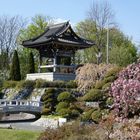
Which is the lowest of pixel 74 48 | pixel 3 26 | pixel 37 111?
pixel 37 111

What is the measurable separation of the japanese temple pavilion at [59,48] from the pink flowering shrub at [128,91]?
2726 cm

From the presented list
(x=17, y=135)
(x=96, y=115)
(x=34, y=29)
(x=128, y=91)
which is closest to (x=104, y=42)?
(x=34, y=29)

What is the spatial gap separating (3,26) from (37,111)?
3199 cm

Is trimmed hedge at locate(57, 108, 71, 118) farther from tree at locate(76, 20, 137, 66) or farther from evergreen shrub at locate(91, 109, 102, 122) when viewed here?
tree at locate(76, 20, 137, 66)

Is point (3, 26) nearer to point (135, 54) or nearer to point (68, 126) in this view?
point (135, 54)

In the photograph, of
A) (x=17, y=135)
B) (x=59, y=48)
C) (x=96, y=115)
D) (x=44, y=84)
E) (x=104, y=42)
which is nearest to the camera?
(x=17, y=135)

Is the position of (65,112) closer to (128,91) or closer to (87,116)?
(87,116)

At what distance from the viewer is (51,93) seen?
3631cm

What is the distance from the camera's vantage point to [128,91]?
12.6 m

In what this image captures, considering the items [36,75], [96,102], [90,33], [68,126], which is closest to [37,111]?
[96,102]

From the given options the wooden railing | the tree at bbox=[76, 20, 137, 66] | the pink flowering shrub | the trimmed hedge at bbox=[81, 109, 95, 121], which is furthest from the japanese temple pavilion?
the pink flowering shrub

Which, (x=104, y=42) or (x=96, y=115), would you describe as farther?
(x=104, y=42)

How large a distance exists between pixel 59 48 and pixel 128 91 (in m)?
30.5

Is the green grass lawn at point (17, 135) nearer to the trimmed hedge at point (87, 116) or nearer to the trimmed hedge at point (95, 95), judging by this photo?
the trimmed hedge at point (87, 116)
